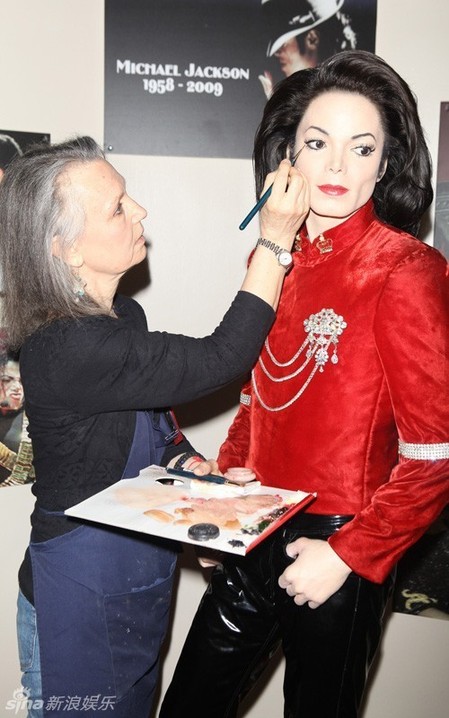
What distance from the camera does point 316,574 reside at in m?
1.14

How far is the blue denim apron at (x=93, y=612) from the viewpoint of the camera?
1.30 meters

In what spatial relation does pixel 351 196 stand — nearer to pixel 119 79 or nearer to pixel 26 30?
pixel 119 79

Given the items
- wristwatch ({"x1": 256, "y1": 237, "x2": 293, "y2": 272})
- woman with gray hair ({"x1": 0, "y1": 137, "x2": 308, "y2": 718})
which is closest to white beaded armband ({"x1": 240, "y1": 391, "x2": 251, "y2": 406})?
woman with gray hair ({"x1": 0, "y1": 137, "x2": 308, "y2": 718})

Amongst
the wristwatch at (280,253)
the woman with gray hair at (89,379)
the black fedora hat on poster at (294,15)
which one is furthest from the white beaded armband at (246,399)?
the black fedora hat on poster at (294,15)

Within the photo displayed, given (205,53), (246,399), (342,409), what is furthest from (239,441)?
(205,53)

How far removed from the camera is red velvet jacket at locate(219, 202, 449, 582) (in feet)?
3.62

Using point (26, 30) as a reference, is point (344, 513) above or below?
below

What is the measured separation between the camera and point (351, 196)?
4.03 feet

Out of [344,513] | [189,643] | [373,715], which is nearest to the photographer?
[344,513]

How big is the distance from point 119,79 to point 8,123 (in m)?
0.28

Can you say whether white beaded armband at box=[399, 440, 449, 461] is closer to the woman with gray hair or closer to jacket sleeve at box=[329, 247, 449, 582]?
jacket sleeve at box=[329, 247, 449, 582]

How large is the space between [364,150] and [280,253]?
221 millimetres

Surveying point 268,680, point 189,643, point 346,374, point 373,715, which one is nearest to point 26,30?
point 346,374

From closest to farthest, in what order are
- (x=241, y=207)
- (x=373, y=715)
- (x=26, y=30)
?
(x=26, y=30) < (x=241, y=207) < (x=373, y=715)
